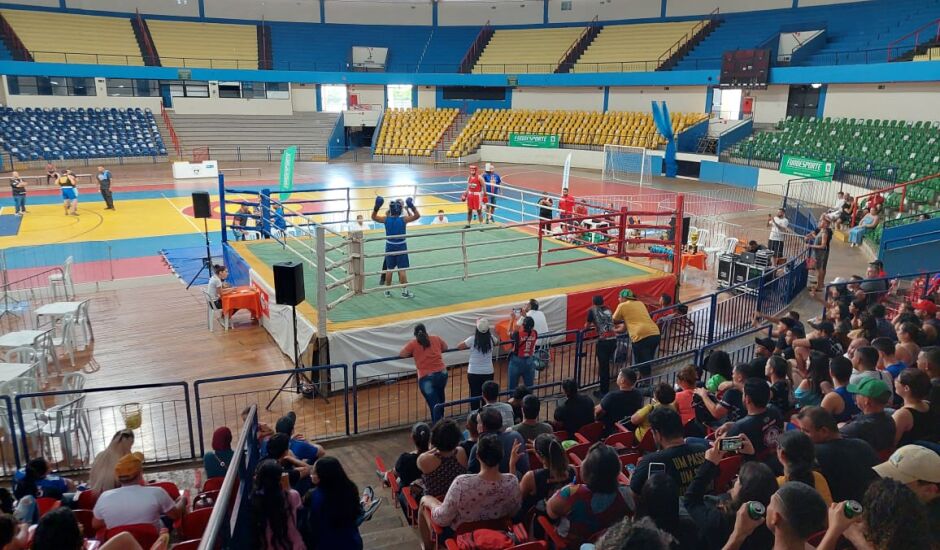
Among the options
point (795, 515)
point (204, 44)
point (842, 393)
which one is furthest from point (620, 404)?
point (204, 44)

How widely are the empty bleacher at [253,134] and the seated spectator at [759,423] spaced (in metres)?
37.4

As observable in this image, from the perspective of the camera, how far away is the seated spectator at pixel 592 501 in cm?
406

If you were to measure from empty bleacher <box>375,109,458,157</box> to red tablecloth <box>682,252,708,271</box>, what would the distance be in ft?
86.8

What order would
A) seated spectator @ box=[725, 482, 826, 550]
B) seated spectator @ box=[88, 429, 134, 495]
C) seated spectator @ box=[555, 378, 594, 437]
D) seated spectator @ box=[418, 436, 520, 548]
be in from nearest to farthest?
seated spectator @ box=[725, 482, 826, 550], seated spectator @ box=[418, 436, 520, 548], seated spectator @ box=[88, 429, 134, 495], seated spectator @ box=[555, 378, 594, 437]

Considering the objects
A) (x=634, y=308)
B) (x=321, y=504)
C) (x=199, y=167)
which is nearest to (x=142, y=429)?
(x=321, y=504)

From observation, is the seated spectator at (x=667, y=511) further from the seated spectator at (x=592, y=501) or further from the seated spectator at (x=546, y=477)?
the seated spectator at (x=546, y=477)

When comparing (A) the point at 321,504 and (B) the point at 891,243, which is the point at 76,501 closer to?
(A) the point at 321,504

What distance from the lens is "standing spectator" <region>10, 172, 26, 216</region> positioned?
2158 centimetres

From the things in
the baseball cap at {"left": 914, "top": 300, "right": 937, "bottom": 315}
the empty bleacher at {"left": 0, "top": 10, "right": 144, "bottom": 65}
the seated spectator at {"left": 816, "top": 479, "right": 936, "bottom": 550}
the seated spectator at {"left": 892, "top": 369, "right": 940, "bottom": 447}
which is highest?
the empty bleacher at {"left": 0, "top": 10, "right": 144, "bottom": 65}

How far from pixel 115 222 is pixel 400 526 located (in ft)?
63.9

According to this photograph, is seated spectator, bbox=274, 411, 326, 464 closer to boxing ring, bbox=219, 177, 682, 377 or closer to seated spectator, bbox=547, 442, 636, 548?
seated spectator, bbox=547, 442, 636, 548

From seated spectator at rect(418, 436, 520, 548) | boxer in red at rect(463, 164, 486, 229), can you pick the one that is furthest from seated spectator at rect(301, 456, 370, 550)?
boxer in red at rect(463, 164, 486, 229)

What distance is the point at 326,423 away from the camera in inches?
332

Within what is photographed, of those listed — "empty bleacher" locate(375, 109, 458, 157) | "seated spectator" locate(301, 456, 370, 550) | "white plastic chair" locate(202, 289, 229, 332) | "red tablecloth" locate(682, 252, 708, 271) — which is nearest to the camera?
"seated spectator" locate(301, 456, 370, 550)
